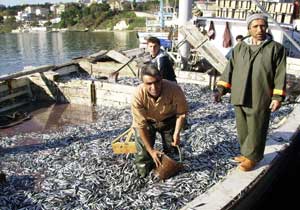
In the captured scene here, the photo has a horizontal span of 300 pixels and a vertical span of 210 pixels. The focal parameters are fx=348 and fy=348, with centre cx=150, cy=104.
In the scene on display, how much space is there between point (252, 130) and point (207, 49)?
714 centimetres

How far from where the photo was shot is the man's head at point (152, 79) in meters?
4.59

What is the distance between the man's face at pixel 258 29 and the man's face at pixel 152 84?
54.3 inches

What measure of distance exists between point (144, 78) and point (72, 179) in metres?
2.22

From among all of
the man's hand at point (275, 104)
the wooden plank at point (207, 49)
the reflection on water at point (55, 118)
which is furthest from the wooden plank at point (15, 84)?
the man's hand at point (275, 104)

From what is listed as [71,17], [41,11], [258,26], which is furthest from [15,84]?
[41,11]

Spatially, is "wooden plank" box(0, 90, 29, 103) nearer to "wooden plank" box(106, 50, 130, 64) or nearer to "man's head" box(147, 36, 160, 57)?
"wooden plank" box(106, 50, 130, 64)

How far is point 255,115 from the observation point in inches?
189

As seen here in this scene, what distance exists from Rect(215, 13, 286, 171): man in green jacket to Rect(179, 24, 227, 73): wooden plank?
655 centimetres

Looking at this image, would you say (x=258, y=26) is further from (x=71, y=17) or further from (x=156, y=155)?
(x=71, y=17)

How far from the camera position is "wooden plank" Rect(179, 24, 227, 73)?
453 inches

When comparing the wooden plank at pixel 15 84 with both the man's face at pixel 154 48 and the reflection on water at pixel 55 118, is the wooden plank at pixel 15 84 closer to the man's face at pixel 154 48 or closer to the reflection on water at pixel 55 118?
the reflection on water at pixel 55 118

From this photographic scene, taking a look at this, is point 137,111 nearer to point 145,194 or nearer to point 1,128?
point 145,194

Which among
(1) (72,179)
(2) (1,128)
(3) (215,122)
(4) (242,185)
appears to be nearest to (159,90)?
(4) (242,185)

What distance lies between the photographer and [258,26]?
4.48m
